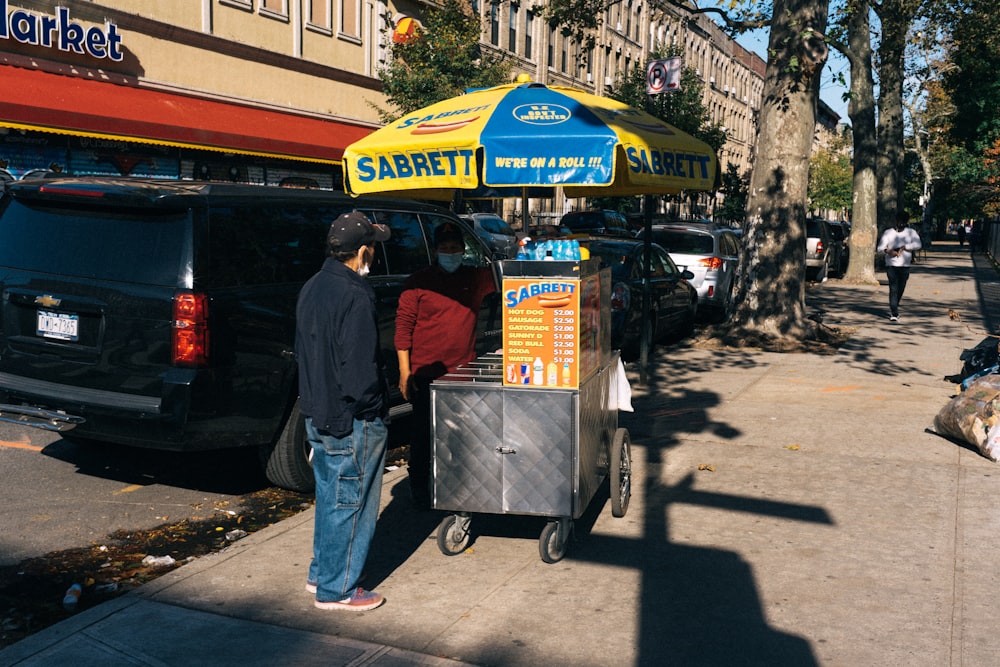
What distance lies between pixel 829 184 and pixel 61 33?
223 feet

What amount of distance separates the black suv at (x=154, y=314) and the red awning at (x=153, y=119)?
11.9m

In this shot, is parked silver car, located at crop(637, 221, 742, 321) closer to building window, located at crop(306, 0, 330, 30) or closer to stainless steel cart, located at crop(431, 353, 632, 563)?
stainless steel cart, located at crop(431, 353, 632, 563)

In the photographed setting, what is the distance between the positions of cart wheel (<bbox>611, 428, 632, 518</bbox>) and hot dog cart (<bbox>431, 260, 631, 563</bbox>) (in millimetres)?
563

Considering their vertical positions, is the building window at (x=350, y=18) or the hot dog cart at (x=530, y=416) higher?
the building window at (x=350, y=18)

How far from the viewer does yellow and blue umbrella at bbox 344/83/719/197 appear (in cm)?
660

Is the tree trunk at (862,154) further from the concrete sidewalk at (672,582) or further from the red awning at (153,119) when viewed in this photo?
the concrete sidewalk at (672,582)

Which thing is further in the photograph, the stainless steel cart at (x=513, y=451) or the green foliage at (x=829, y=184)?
the green foliage at (x=829, y=184)

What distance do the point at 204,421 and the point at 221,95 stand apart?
18870 mm

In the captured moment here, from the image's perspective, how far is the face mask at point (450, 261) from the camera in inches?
230

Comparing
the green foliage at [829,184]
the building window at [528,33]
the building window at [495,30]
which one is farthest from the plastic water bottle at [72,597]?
the green foliage at [829,184]

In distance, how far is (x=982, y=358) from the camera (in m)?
9.33

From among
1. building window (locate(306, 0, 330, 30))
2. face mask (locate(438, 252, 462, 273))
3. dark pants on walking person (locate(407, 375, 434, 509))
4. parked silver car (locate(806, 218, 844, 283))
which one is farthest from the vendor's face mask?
building window (locate(306, 0, 330, 30))

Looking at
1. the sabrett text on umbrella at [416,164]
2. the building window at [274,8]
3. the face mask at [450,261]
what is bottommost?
the face mask at [450,261]

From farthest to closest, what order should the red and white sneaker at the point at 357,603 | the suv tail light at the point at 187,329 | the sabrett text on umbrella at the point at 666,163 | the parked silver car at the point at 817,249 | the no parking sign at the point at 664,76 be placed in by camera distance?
the parked silver car at the point at 817,249 < the no parking sign at the point at 664,76 < the sabrett text on umbrella at the point at 666,163 < the suv tail light at the point at 187,329 < the red and white sneaker at the point at 357,603
